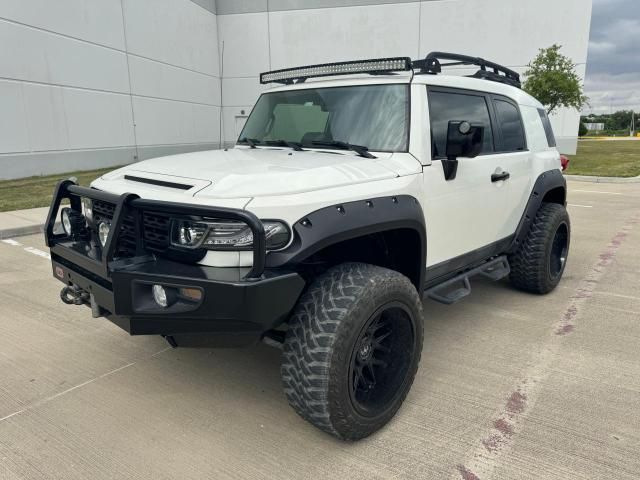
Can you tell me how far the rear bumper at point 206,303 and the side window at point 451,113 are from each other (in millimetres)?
1638

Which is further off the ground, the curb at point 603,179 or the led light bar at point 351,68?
the led light bar at point 351,68

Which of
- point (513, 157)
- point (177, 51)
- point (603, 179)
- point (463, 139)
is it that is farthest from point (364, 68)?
point (177, 51)

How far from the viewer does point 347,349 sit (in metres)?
2.44

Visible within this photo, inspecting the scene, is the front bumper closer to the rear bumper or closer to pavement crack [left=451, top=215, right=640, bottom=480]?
the rear bumper

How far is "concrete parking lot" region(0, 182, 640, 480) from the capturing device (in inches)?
98.0

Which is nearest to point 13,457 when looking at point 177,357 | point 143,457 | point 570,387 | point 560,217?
point 143,457

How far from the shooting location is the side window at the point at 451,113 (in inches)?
134

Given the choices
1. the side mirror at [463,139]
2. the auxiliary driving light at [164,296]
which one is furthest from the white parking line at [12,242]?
the side mirror at [463,139]

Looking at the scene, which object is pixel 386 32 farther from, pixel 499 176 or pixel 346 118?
pixel 346 118

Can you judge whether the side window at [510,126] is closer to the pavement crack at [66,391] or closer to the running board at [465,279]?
the running board at [465,279]

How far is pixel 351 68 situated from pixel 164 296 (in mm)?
2087

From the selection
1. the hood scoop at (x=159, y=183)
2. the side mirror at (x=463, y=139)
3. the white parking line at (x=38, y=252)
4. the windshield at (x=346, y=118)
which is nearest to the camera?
the hood scoop at (x=159, y=183)

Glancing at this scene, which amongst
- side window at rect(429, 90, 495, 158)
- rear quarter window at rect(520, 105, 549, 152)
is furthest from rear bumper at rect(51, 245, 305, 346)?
rear quarter window at rect(520, 105, 549, 152)

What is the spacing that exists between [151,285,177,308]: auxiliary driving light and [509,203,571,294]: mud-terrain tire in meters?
3.55
